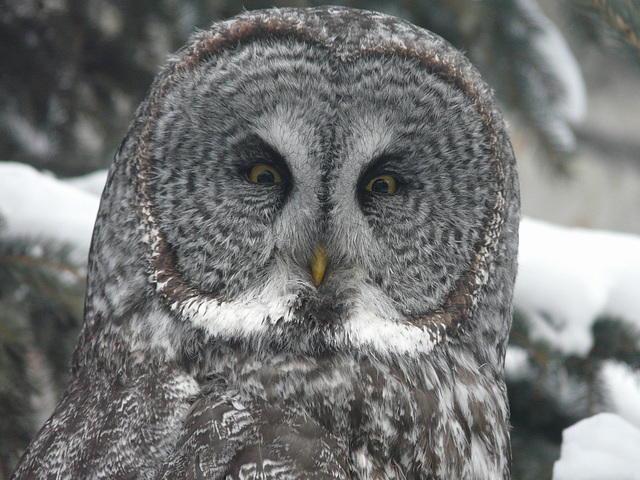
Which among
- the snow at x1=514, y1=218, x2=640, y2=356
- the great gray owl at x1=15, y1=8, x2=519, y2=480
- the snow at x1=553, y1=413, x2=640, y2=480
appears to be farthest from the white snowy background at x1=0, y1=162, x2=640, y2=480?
the great gray owl at x1=15, y1=8, x2=519, y2=480

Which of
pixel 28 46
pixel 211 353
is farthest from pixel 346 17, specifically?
pixel 28 46

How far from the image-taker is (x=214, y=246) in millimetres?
1318

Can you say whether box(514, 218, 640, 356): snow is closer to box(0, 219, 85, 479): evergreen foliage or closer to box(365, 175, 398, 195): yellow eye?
A: box(365, 175, 398, 195): yellow eye

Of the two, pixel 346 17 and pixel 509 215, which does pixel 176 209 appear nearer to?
pixel 346 17

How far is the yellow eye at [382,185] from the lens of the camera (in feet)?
4.49

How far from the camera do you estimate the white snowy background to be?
1.92m

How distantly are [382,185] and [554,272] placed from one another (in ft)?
3.06

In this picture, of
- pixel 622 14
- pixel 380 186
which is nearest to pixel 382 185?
pixel 380 186

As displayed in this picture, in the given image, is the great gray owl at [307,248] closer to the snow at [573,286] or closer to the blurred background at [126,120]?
the blurred background at [126,120]

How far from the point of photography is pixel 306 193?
4.42ft

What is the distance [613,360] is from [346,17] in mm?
1185

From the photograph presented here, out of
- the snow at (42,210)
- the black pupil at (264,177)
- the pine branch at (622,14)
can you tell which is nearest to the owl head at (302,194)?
the black pupil at (264,177)

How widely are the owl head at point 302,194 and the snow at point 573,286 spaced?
643 millimetres

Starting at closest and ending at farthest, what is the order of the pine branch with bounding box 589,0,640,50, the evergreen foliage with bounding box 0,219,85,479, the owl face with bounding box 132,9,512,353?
the pine branch with bounding box 589,0,640,50, the owl face with bounding box 132,9,512,353, the evergreen foliage with bounding box 0,219,85,479
